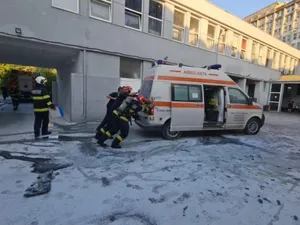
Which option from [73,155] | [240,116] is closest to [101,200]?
[73,155]

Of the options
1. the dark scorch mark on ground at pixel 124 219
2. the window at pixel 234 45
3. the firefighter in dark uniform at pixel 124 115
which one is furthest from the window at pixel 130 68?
the window at pixel 234 45

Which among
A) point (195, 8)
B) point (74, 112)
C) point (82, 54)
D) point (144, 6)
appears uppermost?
point (195, 8)

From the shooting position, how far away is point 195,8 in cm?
1102

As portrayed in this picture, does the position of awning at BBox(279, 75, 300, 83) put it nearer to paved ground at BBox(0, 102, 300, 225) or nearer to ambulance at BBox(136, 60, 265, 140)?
ambulance at BBox(136, 60, 265, 140)

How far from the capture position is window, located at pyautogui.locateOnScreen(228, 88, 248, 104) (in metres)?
6.54

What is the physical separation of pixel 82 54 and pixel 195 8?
7.56m

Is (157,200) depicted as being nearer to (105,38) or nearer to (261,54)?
(105,38)

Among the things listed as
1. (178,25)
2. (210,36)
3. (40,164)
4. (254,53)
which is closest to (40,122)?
(40,164)

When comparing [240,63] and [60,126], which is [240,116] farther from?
[240,63]

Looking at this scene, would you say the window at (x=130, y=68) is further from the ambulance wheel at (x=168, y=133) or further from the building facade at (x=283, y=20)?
the building facade at (x=283, y=20)

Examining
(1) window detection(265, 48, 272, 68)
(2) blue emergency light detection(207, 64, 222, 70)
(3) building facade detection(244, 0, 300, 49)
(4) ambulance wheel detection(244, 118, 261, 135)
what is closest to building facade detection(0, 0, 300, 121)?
(2) blue emergency light detection(207, 64, 222, 70)

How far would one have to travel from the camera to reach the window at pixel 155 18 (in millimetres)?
9562

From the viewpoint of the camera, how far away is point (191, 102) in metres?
5.96

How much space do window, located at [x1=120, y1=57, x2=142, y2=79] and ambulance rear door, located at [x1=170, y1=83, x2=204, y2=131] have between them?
13.8 feet
